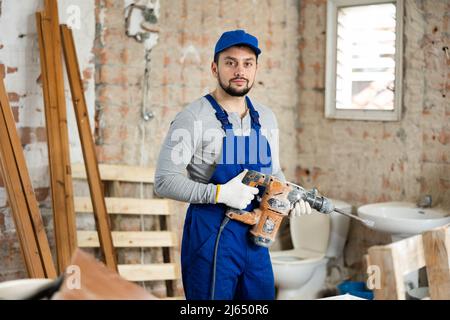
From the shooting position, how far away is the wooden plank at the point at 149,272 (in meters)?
3.42

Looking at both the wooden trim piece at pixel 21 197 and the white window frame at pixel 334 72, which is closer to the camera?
the wooden trim piece at pixel 21 197

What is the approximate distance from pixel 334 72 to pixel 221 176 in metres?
2.05

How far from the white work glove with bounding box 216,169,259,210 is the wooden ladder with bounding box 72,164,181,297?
123 centimetres

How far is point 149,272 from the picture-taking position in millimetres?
3479

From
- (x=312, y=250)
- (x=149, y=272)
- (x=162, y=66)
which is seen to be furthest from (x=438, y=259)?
(x=312, y=250)

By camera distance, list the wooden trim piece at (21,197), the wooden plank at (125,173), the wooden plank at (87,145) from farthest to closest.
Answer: the wooden plank at (125,173), the wooden plank at (87,145), the wooden trim piece at (21,197)

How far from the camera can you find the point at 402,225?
337cm

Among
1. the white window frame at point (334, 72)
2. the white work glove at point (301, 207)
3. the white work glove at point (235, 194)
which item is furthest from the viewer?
the white window frame at point (334, 72)

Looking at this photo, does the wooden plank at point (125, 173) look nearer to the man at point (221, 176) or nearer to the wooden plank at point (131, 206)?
the wooden plank at point (131, 206)

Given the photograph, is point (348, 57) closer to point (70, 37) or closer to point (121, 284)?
point (70, 37)

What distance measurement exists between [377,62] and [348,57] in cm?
24

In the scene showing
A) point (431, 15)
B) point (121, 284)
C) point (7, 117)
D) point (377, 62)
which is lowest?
point (121, 284)

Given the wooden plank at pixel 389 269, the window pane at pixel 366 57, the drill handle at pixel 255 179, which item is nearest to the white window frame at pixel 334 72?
the window pane at pixel 366 57

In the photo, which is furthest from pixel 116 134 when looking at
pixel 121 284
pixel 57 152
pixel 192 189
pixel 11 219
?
pixel 121 284
